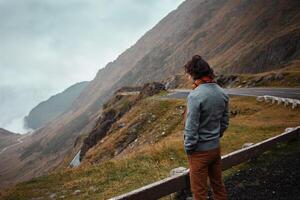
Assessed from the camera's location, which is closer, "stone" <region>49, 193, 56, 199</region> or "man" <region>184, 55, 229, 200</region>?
"man" <region>184, 55, 229, 200</region>

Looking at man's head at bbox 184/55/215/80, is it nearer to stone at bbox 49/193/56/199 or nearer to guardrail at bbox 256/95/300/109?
stone at bbox 49/193/56/199

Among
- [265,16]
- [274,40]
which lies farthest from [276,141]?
[265,16]

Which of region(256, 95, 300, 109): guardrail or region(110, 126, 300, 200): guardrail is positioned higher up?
region(110, 126, 300, 200): guardrail

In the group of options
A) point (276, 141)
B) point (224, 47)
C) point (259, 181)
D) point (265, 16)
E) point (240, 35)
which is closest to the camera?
point (259, 181)

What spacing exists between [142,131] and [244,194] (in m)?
27.5

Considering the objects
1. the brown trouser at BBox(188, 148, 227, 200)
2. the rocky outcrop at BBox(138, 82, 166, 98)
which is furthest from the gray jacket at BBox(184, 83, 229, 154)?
the rocky outcrop at BBox(138, 82, 166, 98)

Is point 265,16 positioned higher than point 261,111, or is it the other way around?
point 265,16

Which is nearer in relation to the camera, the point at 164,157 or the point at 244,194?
the point at 244,194

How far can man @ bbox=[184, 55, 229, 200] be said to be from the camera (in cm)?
675

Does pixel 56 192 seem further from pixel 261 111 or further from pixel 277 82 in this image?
pixel 277 82

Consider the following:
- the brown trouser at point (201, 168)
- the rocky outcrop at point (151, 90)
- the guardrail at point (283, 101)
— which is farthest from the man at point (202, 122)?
the rocky outcrop at point (151, 90)

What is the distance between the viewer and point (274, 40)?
347 ft

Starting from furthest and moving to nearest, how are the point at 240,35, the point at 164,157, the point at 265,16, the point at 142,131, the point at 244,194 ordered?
the point at 240,35 → the point at 265,16 → the point at 142,131 → the point at 164,157 → the point at 244,194

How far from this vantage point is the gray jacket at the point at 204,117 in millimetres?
6727
